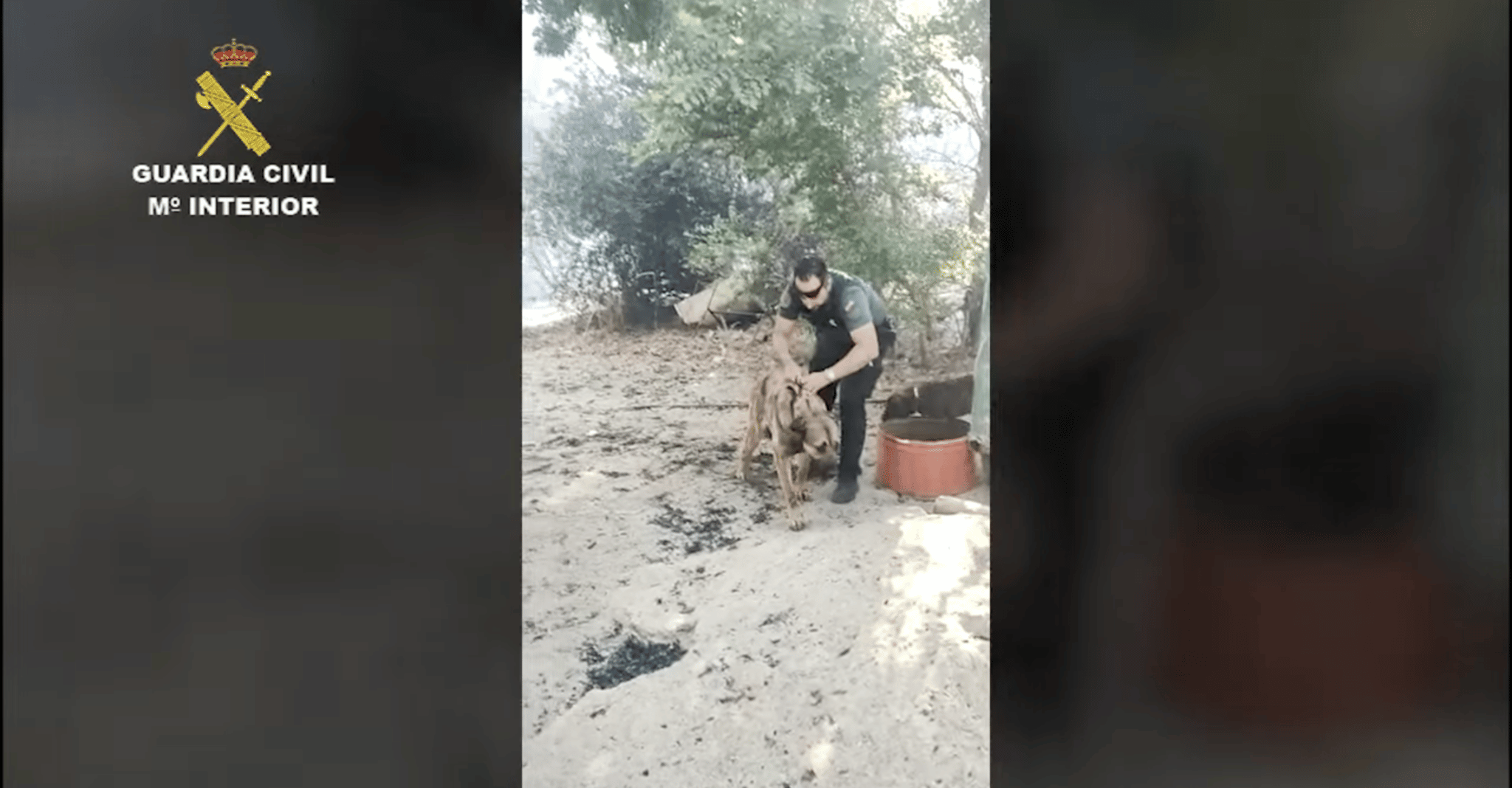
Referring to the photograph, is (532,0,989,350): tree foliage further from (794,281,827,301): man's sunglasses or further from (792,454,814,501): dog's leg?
(792,454,814,501): dog's leg

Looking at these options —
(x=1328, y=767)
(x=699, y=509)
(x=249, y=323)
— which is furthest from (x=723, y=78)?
(x=1328, y=767)

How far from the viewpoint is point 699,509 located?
2025 mm

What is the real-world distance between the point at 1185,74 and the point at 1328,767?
4.73 ft

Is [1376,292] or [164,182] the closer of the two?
[1376,292]

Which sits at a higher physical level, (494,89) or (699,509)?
(494,89)

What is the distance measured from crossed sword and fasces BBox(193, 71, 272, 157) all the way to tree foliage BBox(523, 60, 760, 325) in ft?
1.95

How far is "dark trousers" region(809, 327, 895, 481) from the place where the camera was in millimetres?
2002

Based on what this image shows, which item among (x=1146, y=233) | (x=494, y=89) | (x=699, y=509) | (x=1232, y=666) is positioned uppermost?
(x=494, y=89)

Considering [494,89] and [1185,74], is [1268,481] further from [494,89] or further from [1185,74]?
[494,89]

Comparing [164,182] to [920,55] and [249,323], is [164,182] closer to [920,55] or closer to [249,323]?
[249,323]

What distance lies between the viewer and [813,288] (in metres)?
2.00

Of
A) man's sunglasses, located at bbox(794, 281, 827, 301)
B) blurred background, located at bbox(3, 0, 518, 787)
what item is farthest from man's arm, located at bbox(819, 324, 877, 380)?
blurred background, located at bbox(3, 0, 518, 787)

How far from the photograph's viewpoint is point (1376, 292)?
1.89m

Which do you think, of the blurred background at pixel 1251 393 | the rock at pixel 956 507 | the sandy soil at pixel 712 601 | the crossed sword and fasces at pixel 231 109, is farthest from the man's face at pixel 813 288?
the crossed sword and fasces at pixel 231 109
